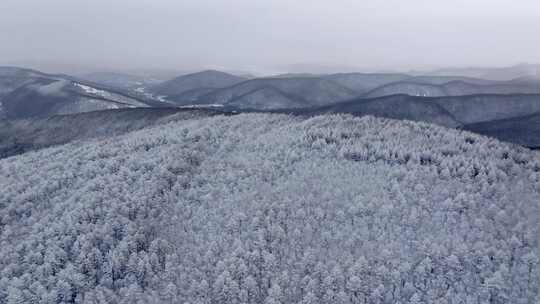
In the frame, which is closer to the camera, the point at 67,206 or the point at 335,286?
the point at 335,286

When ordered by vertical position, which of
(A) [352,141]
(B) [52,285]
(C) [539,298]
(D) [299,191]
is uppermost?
(A) [352,141]

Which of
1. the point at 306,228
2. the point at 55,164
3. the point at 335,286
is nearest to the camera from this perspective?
the point at 335,286

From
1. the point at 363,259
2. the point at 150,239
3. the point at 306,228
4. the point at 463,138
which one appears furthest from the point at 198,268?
the point at 463,138

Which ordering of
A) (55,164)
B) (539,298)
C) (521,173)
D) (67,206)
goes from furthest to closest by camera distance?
(55,164)
(67,206)
(521,173)
(539,298)

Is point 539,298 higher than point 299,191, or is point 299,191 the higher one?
point 299,191

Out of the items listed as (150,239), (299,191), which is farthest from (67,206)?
(299,191)

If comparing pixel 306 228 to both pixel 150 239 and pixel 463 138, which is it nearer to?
pixel 150 239
